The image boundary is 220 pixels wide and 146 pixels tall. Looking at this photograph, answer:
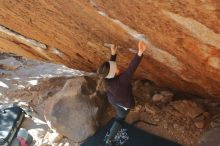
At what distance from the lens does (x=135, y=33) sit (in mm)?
4043

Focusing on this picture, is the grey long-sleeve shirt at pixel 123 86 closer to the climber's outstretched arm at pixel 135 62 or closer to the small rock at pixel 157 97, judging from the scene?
the climber's outstretched arm at pixel 135 62

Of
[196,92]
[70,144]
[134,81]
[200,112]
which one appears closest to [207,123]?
[200,112]

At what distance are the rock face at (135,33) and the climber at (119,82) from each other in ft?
0.88

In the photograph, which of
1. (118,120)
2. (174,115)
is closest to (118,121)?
(118,120)

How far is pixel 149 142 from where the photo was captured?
469 centimetres

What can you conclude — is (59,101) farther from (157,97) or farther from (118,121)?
(157,97)

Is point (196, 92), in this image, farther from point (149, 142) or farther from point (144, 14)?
point (144, 14)

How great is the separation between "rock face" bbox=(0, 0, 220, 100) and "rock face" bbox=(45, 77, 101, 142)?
58 centimetres

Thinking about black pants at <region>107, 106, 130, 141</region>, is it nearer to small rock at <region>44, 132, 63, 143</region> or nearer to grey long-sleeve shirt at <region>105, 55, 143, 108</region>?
grey long-sleeve shirt at <region>105, 55, 143, 108</region>

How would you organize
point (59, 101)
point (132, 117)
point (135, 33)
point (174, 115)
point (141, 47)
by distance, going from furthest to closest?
point (59, 101) → point (132, 117) → point (174, 115) → point (135, 33) → point (141, 47)

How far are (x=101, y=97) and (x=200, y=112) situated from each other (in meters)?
1.45

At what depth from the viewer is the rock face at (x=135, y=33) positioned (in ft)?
10.9

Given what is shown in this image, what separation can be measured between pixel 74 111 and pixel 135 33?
68.2 inches

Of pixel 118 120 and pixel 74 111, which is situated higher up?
pixel 118 120
